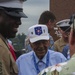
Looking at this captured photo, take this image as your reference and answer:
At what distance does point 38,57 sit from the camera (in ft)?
17.4

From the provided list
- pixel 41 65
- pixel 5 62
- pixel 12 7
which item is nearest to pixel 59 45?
pixel 41 65

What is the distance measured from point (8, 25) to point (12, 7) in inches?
7.3

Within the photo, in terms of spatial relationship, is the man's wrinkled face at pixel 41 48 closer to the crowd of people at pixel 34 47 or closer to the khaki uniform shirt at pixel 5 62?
the crowd of people at pixel 34 47

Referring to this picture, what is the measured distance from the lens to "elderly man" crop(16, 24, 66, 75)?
16.7 feet

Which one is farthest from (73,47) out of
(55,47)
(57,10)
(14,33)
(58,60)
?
(57,10)

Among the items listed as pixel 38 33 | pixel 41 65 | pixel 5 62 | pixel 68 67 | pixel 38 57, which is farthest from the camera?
pixel 38 33

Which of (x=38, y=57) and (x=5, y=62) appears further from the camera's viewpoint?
(x=38, y=57)

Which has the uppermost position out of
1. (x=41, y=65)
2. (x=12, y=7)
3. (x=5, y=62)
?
(x=12, y=7)

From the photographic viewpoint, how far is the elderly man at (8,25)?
3.63m

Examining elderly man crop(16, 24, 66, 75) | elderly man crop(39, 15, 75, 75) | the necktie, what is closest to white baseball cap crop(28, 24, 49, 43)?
elderly man crop(16, 24, 66, 75)

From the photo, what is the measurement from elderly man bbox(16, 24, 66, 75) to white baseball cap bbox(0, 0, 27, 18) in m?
1.32

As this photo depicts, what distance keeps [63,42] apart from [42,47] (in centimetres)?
171

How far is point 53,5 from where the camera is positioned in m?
33.3

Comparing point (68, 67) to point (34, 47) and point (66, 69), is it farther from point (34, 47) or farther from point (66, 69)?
point (34, 47)
